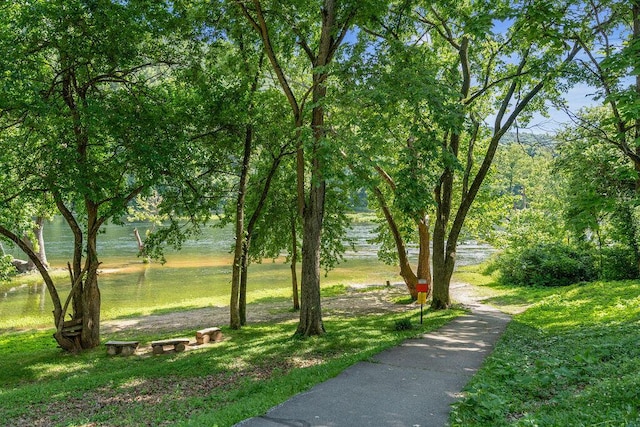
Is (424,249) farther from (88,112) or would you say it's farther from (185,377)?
(88,112)

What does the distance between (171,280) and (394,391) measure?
86.0ft

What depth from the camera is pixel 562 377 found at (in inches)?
237

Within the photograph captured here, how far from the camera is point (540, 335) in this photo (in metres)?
10.6

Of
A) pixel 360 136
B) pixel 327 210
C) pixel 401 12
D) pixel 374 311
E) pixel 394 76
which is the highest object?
pixel 401 12

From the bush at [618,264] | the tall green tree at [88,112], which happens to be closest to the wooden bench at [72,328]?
the tall green tree at [88,112]

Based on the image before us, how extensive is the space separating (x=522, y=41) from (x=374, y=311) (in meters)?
9.98

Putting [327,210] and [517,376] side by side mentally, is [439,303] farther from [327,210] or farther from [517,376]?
[517,376]

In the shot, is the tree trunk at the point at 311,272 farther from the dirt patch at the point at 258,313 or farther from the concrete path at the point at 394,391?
the dirt patch at the point at 258,313

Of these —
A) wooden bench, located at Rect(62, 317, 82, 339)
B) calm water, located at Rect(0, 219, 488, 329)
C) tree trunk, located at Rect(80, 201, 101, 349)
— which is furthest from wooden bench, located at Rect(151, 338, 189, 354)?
calm water, located at Rect(0, 219, 488, 329)

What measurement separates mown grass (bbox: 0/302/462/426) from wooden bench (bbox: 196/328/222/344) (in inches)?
9.6

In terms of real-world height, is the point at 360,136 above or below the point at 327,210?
above

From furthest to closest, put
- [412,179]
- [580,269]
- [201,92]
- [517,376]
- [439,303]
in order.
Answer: [580,269], [439,303], [201,92], [412,179], [517,376]

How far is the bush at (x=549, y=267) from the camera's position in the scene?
22.7 metres

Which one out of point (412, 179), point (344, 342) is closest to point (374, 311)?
point (344, 342)
